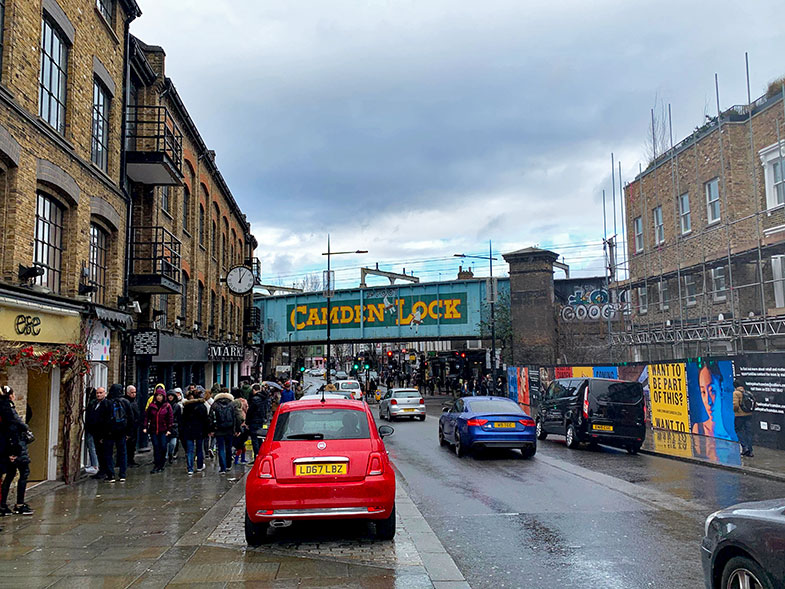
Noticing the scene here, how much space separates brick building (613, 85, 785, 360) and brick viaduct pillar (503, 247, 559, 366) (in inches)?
362

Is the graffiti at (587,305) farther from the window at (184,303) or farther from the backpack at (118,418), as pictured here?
the backpack at (118,418)

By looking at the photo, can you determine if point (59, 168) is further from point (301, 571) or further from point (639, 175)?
point (639, 175)

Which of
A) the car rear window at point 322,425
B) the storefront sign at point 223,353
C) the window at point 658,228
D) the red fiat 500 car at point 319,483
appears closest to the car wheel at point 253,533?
the red fiat 500 car at point 319,483


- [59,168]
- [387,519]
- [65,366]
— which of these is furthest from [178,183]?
[387,519]

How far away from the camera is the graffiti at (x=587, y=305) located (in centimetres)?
3825

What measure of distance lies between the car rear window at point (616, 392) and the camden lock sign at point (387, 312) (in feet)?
77.5

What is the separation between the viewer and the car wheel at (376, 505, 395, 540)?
23.6 feet

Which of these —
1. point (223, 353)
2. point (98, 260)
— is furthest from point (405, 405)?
point (98, 260)

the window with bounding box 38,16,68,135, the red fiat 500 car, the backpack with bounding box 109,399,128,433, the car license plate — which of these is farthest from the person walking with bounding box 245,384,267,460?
the car license plate

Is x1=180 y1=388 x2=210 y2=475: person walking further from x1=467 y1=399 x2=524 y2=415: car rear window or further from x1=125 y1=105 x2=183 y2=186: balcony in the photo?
x1=125 y1=105 x2=183 y2=186: balcony

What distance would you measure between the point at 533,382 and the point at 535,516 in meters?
25.1

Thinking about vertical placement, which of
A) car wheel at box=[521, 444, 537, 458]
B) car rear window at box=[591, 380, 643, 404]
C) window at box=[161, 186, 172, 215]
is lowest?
car wheel at box=[521, 444, 537, 458]

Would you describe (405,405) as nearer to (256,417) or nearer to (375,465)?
(256,417)

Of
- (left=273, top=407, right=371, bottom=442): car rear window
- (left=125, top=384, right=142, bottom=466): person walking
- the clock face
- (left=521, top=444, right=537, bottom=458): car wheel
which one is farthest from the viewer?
the clock face
